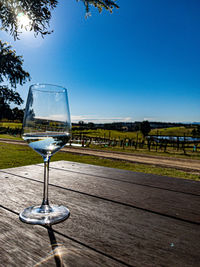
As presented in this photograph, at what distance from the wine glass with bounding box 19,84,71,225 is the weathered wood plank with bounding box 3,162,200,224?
461 mm

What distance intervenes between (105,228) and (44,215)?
0.32 m

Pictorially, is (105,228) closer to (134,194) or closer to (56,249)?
(56,249)

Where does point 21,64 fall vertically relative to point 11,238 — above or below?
above

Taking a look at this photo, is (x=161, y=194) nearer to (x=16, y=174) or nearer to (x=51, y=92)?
(x=51, y=92)

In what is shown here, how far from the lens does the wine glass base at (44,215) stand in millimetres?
910

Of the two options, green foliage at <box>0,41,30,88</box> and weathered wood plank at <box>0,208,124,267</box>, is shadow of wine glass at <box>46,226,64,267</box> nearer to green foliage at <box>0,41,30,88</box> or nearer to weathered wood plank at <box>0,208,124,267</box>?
weathered wood plank at <box>0,208,124,267</box>

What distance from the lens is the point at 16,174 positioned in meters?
1.88

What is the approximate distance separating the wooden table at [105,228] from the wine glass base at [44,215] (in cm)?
3

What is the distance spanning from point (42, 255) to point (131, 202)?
0.72m

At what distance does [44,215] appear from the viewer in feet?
3.15

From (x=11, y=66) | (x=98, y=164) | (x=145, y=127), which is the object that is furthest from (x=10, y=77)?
(x=145, y=127)

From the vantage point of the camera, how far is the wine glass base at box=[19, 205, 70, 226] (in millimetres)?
910

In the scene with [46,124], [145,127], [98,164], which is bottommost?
[98,164]

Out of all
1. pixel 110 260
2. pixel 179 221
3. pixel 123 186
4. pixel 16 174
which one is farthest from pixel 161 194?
pixel 16 174
